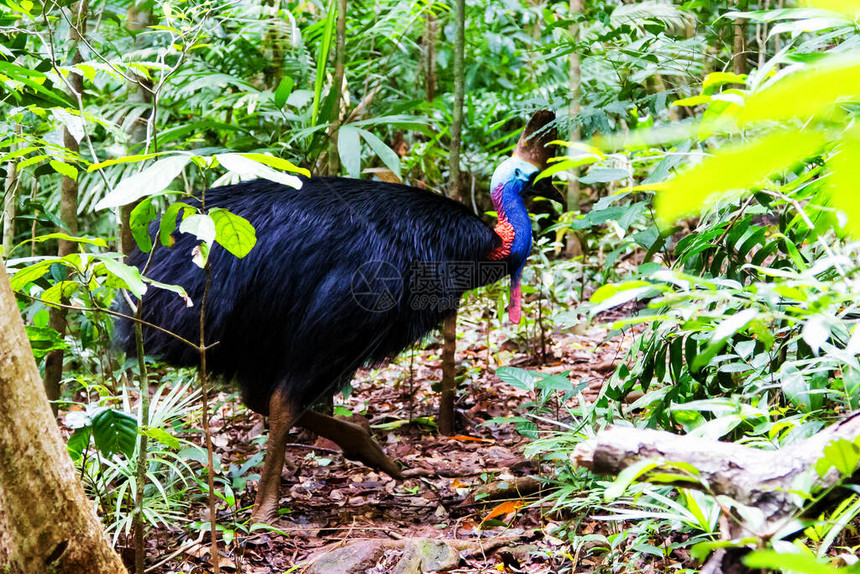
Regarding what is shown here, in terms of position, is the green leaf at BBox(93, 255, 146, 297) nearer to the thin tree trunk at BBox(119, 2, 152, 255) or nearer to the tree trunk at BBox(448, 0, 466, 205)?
the tree trunk at BBox(448, 0, 466, 205)

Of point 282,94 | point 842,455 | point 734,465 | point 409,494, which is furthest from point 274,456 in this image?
point 842,455

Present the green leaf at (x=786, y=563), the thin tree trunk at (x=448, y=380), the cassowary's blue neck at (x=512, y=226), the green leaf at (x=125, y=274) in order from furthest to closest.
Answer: the thin tree trunk at (x=448, y=380)
the cassowary's blue neck at (x=512, y=226)
the green leaf at (x=125, y=274)
the green leaf at (x=786, y=563)

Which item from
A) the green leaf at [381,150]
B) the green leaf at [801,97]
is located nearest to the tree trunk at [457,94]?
the green leaf at [381,150]

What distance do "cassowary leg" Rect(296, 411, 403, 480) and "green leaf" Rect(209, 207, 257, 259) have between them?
4.83 feet

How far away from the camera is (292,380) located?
2.73 metres

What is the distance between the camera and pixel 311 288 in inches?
106

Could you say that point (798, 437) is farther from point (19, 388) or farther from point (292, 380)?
point (292, 380)

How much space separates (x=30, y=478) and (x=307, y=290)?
4.66 feet

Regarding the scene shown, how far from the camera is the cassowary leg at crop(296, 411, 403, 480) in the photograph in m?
3.02

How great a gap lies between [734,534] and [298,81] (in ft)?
11.8

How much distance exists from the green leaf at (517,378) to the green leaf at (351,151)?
37.4 inches

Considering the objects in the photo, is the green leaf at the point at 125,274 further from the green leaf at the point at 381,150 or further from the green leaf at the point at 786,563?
the green leaf at the point at 381,150

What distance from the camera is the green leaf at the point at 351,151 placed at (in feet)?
9.77

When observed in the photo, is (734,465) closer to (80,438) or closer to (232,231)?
(232,231)
